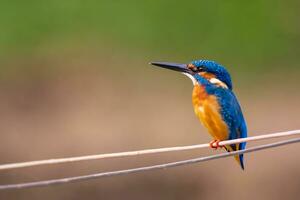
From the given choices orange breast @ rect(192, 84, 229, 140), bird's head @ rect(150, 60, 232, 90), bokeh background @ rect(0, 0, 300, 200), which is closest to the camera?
orange breast @ rect(192, 84, 229, 140)

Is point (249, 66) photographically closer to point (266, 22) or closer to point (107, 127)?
point (266, 22)

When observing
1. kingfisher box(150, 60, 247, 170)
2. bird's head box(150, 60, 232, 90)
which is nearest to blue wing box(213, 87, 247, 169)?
kingfisher box(150, 60, 247, 170)

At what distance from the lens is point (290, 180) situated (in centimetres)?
1091

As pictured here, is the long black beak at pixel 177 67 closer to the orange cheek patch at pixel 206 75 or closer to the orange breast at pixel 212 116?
the orange cheek patch at pixel 206 75

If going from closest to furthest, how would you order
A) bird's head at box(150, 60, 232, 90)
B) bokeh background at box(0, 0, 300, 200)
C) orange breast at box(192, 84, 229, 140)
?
orange breast at box(192, 84, 229, 140) → bird's head at box(150, 60, 232, 90) → bokeh background at box(0, 0, 300, 200)

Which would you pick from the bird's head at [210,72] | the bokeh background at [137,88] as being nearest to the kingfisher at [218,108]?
the bird's head at [210,72]

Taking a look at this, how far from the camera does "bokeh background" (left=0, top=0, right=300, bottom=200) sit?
35.8 ft

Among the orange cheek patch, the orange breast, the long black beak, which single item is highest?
the long black beak

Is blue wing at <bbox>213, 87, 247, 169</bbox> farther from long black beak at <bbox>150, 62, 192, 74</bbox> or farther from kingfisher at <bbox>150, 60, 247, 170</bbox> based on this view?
long black beak at <bbox>150, 62, 192, 74</bbox>

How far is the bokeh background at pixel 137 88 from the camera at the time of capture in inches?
429

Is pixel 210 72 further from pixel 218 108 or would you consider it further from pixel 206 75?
pixel 218 108

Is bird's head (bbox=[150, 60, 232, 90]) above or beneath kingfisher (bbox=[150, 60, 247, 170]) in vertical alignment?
above

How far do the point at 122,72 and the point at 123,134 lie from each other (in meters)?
1.35

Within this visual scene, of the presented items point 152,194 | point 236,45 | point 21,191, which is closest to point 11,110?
point 21,191
